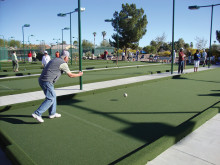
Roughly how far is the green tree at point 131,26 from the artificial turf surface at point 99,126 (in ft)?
91.9

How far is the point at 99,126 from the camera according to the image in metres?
4.22

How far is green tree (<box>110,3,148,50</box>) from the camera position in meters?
33.3

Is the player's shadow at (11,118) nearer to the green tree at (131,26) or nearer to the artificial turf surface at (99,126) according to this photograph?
the artificial turf surface at (99,126)

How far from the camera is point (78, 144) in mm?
3430

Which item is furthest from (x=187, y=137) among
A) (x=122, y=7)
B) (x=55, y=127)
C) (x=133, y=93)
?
(x=122, y=7)

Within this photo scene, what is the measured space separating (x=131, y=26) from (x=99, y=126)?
30956mm

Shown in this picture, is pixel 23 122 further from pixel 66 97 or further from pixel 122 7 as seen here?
pixel 122 7

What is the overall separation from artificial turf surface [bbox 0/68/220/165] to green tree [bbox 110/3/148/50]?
2802 centimetres

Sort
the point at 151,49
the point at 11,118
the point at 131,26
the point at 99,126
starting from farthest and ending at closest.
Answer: the point at 151,49 < the point at 131,26 < the point at 11,118 < the point at 99,126

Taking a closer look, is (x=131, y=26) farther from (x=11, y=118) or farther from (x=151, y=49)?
(x=11, y=118)

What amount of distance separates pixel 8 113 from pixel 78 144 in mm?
2737

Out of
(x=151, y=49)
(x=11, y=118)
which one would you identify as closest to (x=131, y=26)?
(x=151, y=49)

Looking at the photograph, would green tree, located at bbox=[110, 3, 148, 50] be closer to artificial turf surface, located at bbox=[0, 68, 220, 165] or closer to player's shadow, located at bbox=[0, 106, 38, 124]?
artificial turf surface, located at bbox=[0, 68, 220, 165]

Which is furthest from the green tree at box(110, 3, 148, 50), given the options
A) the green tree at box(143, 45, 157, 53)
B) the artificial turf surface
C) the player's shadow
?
the player's shadow
